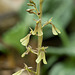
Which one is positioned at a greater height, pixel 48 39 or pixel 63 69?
pixel 48 39

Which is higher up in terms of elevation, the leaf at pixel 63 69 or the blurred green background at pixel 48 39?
the blurred green background at pixel 48 39

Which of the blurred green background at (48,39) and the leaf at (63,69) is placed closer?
the leaf at (63,69)

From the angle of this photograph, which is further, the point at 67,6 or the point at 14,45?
the point at 67,6

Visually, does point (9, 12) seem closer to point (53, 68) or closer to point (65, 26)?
point (65, 26)

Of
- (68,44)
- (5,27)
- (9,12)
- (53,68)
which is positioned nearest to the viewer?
(53,68)

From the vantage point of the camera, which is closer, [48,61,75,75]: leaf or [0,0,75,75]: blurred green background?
[48,61,75,75]: leaf

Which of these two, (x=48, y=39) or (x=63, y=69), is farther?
(x=48, y=39)

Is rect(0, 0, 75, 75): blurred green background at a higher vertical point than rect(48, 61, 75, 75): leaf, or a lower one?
higher

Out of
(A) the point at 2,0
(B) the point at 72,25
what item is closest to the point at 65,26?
(B) the point at 72,25
